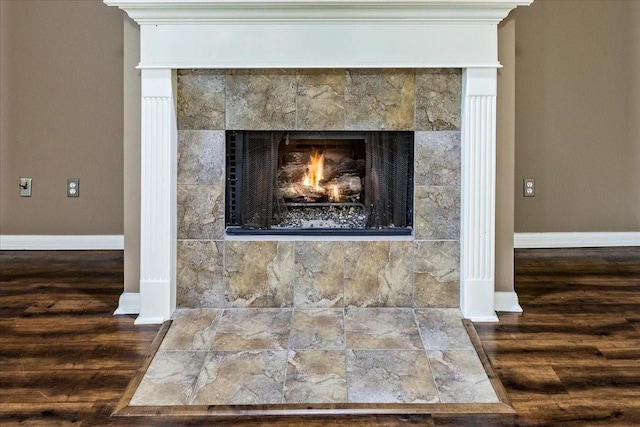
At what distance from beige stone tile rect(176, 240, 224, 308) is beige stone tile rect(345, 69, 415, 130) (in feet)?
2.93

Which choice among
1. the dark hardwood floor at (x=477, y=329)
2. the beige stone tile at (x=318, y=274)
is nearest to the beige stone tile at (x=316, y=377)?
the dark hardwood floor at (x=477, y=329)

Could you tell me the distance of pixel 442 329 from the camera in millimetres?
2416

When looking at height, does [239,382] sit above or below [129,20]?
below

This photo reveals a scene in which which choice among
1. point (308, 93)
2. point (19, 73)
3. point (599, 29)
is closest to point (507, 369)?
point (308, 93)

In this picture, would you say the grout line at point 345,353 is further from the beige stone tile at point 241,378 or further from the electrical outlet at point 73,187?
the electrical outlet at point 73,187

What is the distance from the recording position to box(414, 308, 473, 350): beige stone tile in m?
2.26

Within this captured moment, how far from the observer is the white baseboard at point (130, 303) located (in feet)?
8.59

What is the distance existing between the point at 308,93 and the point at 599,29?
2.24 meters

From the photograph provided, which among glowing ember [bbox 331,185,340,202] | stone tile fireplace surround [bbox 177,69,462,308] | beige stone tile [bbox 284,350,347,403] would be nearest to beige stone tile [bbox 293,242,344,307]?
stone tile fireplace surround [bbox 177,69,462,308]

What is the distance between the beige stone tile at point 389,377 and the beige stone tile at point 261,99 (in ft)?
3.71

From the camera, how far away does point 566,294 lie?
286 centimetres

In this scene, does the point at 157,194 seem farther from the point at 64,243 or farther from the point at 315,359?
the point at 64,243

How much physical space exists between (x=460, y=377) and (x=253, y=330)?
2.97 feet

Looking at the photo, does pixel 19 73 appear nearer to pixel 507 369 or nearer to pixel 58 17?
pixel 58 17
